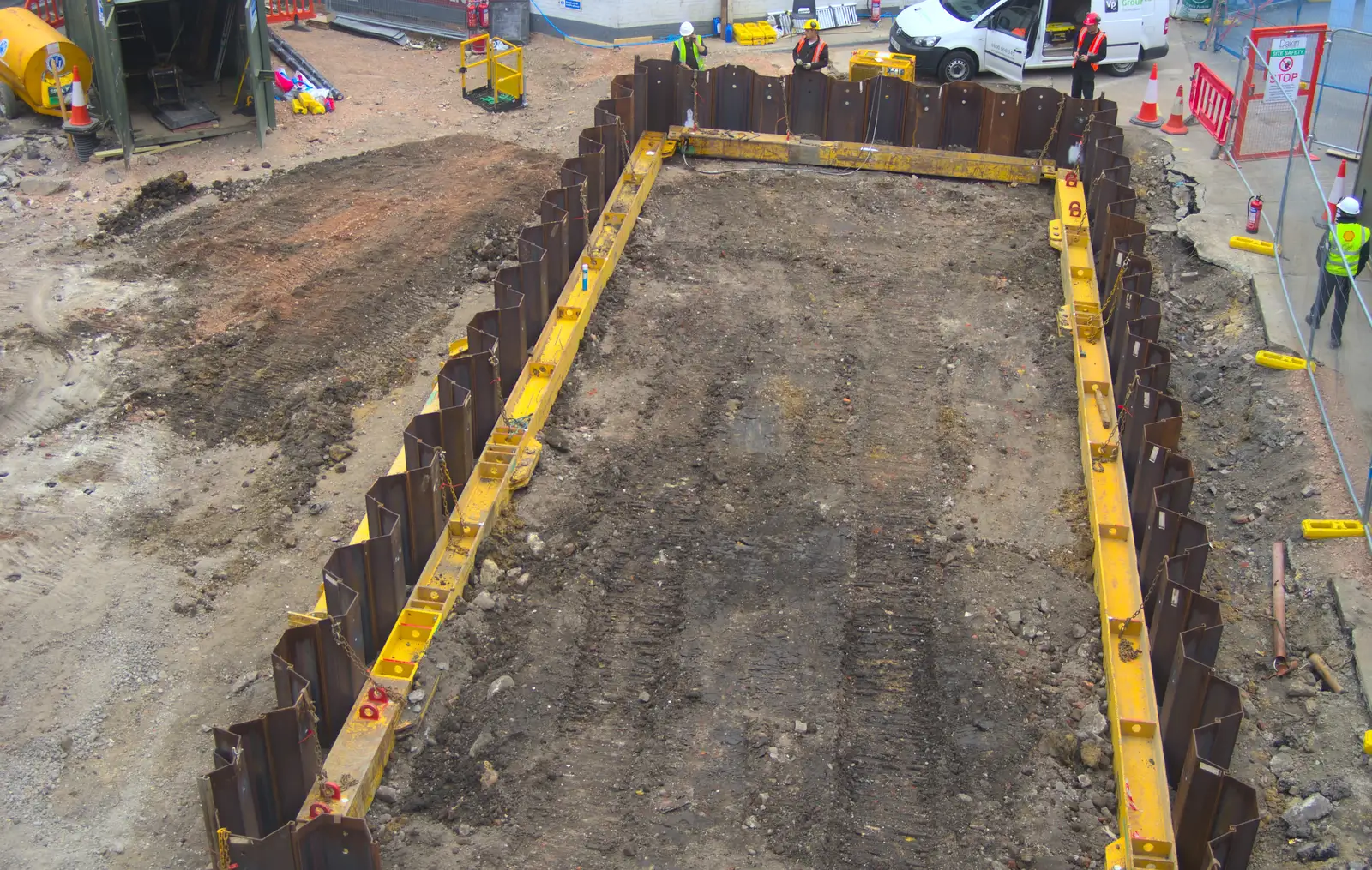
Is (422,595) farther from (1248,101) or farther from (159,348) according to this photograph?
(1248,101)

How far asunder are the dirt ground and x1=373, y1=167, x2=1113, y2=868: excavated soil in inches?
1.2

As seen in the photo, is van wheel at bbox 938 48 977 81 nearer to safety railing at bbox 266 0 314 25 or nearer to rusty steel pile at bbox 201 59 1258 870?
rusty steel pile at bbox 201 59 1258 870

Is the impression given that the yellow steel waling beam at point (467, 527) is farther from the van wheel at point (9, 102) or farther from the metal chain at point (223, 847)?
the van wheel at point (9, 102)

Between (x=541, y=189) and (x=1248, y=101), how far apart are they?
8.57 metres

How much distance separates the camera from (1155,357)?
457 inches

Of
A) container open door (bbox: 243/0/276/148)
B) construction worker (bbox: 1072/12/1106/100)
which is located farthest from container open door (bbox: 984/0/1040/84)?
container open door (bbox: 243/0/276/148)

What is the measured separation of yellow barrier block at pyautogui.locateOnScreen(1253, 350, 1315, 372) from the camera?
1292 centimetres

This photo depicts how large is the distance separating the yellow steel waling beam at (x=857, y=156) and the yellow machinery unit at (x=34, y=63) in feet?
25.9

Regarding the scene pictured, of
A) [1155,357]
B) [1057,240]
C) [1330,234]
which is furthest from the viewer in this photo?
[1057,240]

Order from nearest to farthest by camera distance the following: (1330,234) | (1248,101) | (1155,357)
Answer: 1. (1155,357)
2. (1330,234)
3. (1248,101)

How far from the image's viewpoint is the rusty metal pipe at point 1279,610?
33.1 ft

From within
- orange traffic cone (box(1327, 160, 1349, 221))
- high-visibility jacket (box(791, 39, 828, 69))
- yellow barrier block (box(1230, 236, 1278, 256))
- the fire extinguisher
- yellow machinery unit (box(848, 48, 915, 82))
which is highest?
high-visibility jacket (box(791, 39, 828, 69))

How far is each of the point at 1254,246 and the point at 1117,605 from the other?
697 centimetres

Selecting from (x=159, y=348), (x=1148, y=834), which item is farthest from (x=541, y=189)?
(x=1148, y=834)
